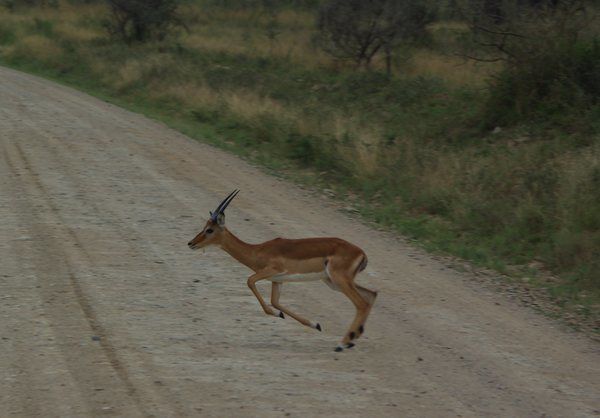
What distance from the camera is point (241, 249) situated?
26.5 feet

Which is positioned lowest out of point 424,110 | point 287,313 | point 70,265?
point 70,265

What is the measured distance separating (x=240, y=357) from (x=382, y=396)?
1.29m

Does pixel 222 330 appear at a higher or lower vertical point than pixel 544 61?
lower

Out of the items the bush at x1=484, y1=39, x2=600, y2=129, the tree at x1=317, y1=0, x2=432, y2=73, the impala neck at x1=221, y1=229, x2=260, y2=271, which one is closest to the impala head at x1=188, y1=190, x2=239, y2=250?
the impala neck at x1=221, y1=229, x2=260, y2=271

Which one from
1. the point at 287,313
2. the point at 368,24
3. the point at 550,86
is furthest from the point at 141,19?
the point at 287,313

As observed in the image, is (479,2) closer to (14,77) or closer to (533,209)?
(533,209)

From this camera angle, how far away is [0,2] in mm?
49125

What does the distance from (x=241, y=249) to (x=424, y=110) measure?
1286 centimetres

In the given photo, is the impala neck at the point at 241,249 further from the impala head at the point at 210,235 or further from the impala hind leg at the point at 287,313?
the impala hind leg at the point at 287,313

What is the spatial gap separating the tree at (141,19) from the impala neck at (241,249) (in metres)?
27.3

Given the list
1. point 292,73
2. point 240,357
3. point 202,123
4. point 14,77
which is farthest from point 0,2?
point 240,357

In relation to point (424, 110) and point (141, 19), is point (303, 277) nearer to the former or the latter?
point (424, 110)

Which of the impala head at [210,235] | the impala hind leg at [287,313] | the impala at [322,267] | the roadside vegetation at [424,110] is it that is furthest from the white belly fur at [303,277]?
the roadside vegetation at [424,110]

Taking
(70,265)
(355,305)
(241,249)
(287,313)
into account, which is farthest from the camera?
(70,265)
